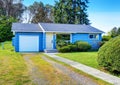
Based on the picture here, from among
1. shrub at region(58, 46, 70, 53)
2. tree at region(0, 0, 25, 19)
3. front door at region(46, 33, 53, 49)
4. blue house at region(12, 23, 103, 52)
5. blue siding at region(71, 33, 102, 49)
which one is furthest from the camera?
tree at region(0, 0, 25, 19)

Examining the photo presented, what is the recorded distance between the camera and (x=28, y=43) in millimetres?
26078

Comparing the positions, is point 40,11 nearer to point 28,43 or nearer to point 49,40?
point 49,40

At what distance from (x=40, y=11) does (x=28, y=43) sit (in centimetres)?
3533

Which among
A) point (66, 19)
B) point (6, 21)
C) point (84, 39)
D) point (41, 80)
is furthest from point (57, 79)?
point (66, 19)

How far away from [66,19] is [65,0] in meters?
5.26

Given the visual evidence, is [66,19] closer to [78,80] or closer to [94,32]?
[94,32]

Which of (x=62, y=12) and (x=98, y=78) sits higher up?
(x=62, y=12)

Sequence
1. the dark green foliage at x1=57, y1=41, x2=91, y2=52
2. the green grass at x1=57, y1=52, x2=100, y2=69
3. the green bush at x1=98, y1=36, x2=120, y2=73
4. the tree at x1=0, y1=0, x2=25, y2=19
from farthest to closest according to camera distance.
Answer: the tree at x1=0, y1=0, x2=25, y2=19 → the dark green foliage at x1=57, y1=41, x2=91, y2=52 → the green grass at x1=57, y1=52, x2=100, y2=69 → the green bush at x1=98, y1=36, x2=120, y2=73

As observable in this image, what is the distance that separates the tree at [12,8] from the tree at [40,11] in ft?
9.65

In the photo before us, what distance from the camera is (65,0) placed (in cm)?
5019

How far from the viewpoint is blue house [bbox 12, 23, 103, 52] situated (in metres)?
25.8

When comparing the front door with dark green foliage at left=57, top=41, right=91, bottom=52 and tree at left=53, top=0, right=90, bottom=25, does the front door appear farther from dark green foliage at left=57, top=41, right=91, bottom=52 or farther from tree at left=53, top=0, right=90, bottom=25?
tree at left=53, top=0, right=90, bottom=25

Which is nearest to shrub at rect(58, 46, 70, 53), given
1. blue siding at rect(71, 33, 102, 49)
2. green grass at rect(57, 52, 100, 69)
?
blue siding at rect(71, 33, 102, 49)

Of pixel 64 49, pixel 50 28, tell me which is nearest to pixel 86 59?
pixel 64 49
